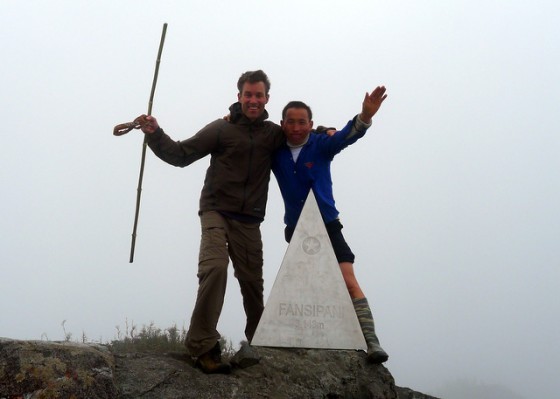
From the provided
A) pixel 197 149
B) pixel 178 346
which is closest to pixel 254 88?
pixel 197 149

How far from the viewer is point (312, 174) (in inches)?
191

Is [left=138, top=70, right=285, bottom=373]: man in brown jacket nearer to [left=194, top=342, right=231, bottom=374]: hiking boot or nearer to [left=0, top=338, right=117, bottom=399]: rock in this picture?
[left=194, top=342, right=231, bottom=374]: hiking boot

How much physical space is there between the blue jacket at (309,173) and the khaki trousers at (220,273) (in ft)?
1.45

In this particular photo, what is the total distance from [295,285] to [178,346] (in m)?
2.40

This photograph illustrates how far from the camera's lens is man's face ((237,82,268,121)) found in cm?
475

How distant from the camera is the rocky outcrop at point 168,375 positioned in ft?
11.1

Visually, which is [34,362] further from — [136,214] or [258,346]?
[258,346]

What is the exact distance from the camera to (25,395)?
3.28m

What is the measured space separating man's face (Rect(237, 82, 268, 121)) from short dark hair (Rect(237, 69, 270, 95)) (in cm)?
4

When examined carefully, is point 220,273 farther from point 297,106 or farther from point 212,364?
point 297,106

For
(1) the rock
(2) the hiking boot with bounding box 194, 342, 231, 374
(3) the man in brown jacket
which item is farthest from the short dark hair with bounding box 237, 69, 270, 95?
(1) the rock

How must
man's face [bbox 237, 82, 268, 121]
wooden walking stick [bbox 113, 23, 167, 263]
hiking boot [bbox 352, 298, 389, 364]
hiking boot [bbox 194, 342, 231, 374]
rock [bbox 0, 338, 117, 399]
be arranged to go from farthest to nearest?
man's face [bbox 237, 82, 268, 121] → hiking boot [bbox 352, 298, 389, 364] → wooden walking stick [bbox 113, 23, 167, 263] → hiking boot [bbox 194, 342, 231, 374] → rock [bbox 0, 338, 117, 399]

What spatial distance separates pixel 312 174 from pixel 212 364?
71.4 inches

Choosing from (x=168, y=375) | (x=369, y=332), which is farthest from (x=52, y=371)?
(x=369, y=332)
